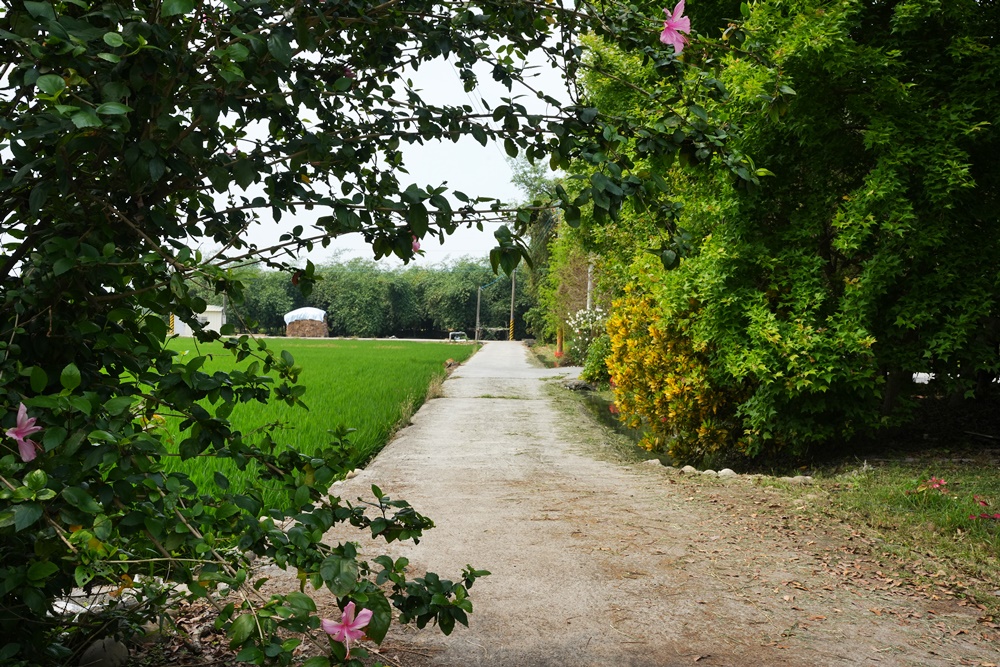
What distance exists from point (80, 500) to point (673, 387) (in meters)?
5.87

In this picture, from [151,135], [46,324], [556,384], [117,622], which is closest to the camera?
[151,135]

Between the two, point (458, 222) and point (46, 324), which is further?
point (458, 222)

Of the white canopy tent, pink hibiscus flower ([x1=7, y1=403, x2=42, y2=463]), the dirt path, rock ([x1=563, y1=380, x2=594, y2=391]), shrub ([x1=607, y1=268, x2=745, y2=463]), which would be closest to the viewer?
pink hibiscus flower ([x1=7, y1=403, x2=42, y2=463])

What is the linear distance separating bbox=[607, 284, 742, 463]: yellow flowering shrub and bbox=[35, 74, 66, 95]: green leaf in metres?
5.75

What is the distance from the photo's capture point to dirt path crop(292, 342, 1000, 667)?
2.82 metres

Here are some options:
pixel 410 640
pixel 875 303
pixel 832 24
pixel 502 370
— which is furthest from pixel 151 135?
pixel 502 370

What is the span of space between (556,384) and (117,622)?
1271 cm

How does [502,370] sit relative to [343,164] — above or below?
below

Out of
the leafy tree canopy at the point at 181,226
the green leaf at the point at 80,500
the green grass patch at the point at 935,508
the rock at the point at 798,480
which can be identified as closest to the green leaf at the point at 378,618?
the leafy tree canopy at the point at 181,226

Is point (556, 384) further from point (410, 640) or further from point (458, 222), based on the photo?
point (458, 222)

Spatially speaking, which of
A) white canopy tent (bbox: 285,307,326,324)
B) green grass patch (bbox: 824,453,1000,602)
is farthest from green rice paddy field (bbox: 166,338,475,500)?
white canopy tent (bbox: 285,307,326,324)

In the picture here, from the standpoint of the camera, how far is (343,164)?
1897mm

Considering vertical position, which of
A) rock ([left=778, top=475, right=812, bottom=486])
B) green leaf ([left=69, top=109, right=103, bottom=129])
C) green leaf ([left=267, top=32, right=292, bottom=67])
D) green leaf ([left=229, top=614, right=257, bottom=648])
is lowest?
rock ([left=778, top=475, right=812, bottom=486])

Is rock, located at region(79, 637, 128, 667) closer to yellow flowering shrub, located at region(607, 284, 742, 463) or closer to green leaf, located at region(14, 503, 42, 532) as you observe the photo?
Result: green leaf, located at region(14, 503, 42, 532)
